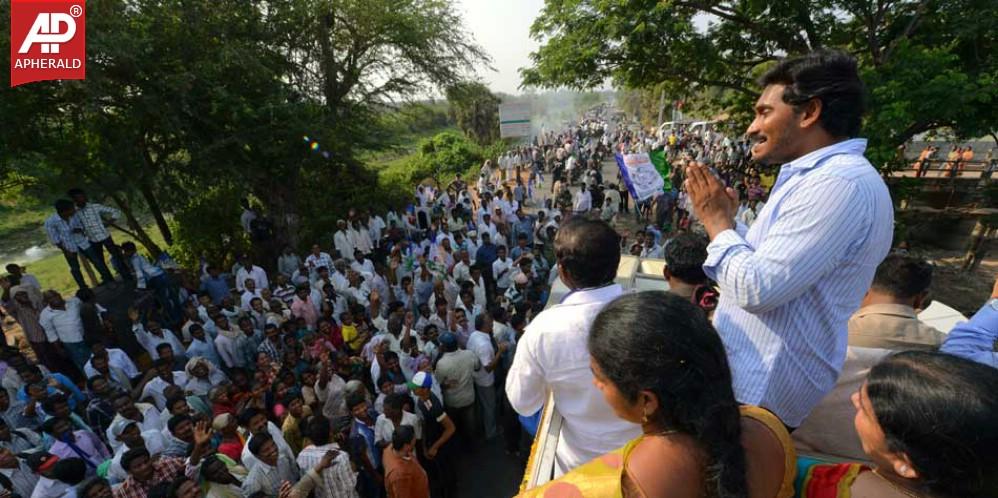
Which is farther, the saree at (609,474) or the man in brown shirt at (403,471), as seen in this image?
the man in brown shirt at (403,471)

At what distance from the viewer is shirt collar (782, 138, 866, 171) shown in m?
1.31

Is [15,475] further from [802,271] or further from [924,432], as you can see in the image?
[924,432]

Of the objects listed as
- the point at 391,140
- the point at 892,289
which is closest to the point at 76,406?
the point at 892,289

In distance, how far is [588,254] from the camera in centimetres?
178

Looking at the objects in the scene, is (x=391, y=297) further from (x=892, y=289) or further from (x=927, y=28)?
(x=927, y=28)

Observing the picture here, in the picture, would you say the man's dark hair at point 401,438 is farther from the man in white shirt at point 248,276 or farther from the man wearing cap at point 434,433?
the man in white shirt at point 248,276

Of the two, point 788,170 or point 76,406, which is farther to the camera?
point 76,406

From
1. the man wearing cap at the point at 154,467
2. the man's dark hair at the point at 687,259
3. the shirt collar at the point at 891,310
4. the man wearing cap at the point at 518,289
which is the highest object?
the man's dark hair at the point at 687,259

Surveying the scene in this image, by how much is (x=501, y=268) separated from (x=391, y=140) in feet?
32.5

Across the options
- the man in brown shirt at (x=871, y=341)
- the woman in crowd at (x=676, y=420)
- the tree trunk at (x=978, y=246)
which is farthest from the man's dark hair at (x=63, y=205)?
the tree trunk at (x=978, y=246)

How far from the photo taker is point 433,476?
434cm

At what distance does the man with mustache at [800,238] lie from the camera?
1.22 metres

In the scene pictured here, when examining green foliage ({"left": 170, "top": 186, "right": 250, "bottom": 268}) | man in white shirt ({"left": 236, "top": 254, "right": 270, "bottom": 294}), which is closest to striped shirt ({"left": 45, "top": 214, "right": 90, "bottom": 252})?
man in white shirt ({"left": 236, "top": 254, "right": 270, "bottom": 294})

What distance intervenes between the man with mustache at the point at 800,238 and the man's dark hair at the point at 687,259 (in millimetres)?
723
